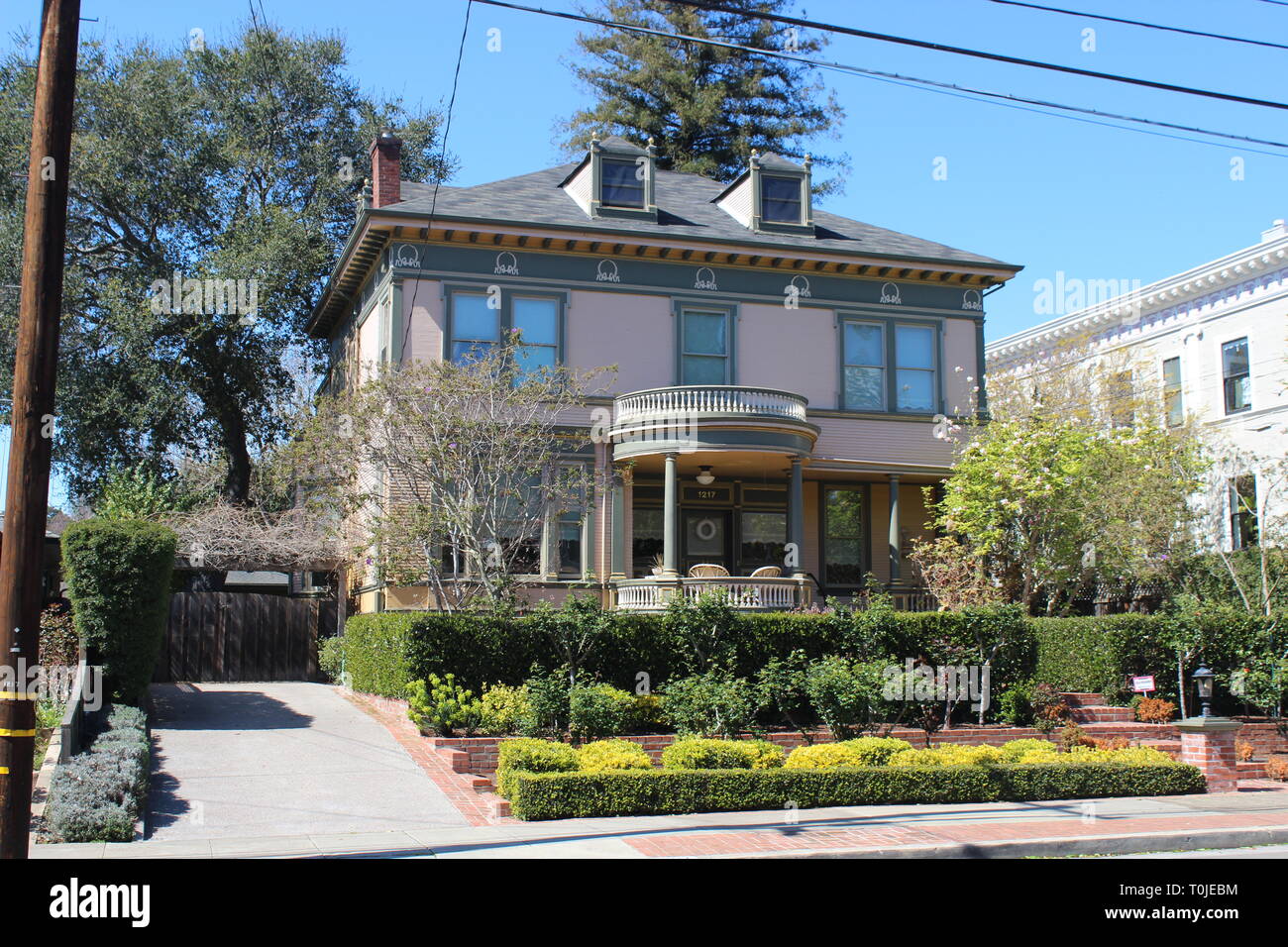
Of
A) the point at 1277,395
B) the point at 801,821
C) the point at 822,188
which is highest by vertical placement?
the point at 822,188

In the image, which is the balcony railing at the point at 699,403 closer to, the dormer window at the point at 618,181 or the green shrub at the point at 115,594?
the dormer window at the point at 618,181

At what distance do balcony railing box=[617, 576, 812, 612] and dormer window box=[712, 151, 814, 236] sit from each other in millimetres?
8922

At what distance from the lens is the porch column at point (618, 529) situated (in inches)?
998

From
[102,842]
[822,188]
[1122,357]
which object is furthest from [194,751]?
[822,188]

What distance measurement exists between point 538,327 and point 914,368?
30.2 feet

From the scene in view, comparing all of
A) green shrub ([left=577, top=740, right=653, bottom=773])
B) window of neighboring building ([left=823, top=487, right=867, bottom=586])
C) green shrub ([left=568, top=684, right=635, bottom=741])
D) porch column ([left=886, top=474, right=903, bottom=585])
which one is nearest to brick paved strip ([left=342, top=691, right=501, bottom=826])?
green shrub ([left=577, top=740, right=653, bottom=773])

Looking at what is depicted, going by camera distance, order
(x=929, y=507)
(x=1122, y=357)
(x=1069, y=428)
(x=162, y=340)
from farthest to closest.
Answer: (x=1122, y=357)
(x=162, y=340)
(x=929, y=507)
(x=1069, y=428)

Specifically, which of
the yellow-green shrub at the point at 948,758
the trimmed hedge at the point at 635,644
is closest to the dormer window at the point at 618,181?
the trimmed hedge at the point at 635,644

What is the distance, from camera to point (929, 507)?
90.0 ft

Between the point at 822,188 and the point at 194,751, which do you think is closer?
the point at 194,751

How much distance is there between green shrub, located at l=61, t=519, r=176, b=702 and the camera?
52.4 ft
